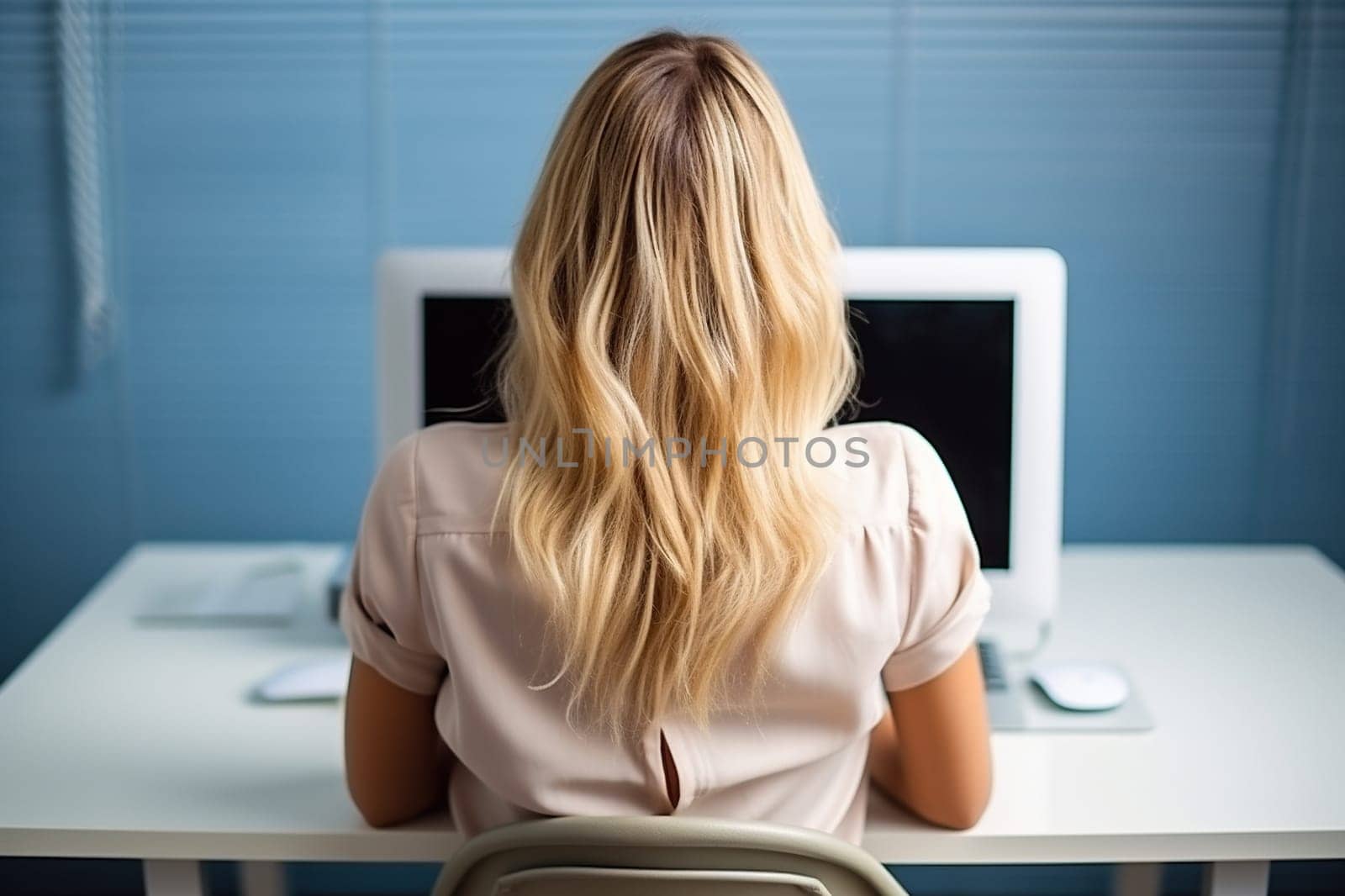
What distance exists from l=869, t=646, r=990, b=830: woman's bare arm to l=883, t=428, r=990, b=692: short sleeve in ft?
0.07

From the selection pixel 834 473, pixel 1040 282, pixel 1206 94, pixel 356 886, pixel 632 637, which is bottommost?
pixel 356 886

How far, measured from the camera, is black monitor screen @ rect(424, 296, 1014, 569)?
57.5 inches

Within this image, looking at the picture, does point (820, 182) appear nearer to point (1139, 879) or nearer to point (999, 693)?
point (999, 693)

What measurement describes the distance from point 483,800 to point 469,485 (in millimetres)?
281

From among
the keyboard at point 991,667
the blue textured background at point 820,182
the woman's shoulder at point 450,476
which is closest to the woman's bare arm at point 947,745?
the keyboard at point 991,667

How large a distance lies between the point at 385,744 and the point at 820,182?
3.82ft

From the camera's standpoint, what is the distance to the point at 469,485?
44.0 inches

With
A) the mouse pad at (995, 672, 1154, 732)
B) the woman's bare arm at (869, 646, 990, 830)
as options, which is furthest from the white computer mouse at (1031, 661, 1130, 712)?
the woman's bare arm at (869, 646, 990, 830)

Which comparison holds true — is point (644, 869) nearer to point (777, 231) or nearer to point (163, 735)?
point (777, 231)

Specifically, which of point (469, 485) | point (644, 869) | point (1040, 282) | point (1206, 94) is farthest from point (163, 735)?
point (1206, 94)

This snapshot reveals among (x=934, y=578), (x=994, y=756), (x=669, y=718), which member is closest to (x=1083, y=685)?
(x=994, y=756)

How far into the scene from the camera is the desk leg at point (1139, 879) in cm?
175

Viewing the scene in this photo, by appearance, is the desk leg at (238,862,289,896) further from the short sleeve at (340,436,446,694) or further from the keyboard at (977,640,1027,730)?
the keyboard at (977,640,1027,730)

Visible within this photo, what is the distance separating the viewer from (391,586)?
3.73ft
